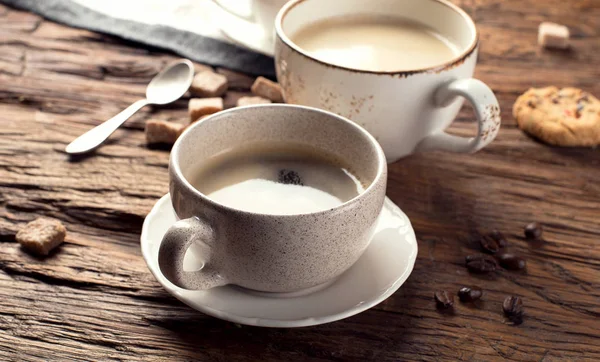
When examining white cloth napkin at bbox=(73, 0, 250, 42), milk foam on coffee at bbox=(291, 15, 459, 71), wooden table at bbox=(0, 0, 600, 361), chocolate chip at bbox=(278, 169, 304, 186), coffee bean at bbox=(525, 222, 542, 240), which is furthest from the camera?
white cloth napkin at bbox=(73, 0, 250, 42)

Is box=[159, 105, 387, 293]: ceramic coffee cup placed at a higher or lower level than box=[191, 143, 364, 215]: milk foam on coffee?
higher

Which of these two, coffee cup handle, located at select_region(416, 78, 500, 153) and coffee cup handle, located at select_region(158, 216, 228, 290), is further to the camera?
coffee cup handle, located at select_region(416, 78, 500, 153)

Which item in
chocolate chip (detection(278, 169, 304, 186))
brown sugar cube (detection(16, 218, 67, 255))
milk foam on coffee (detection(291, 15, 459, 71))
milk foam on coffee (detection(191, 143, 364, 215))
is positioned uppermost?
milk foam on coffee (detection(291, 15, 459, 71))

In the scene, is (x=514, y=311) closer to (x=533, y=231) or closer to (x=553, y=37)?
(x=533, y=231)

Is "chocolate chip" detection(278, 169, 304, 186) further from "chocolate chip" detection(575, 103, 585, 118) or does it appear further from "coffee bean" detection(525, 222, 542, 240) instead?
"chocolate chip" detection(575, 103, 585, 118)

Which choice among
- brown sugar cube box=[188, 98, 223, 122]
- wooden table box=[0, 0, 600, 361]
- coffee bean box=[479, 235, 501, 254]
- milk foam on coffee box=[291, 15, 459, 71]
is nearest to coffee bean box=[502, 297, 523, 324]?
wooden table box=[0, 0, 600, 361]

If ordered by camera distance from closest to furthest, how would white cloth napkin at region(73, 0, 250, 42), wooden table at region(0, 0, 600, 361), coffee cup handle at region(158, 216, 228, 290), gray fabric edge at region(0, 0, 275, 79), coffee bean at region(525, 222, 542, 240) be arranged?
coffee cup handle at region(158, 216, 228, 290) → wooden table at region(0, 0, 600, 361) → coffee bean at region(525, 222, 542, 240) → gray fabric edge at region(0, 0, 275, 79) → white cloth napkin at region(73, 0, 250, 42)

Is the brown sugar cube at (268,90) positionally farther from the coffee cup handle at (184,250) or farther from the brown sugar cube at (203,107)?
the coffee cup handle at (184,250)
